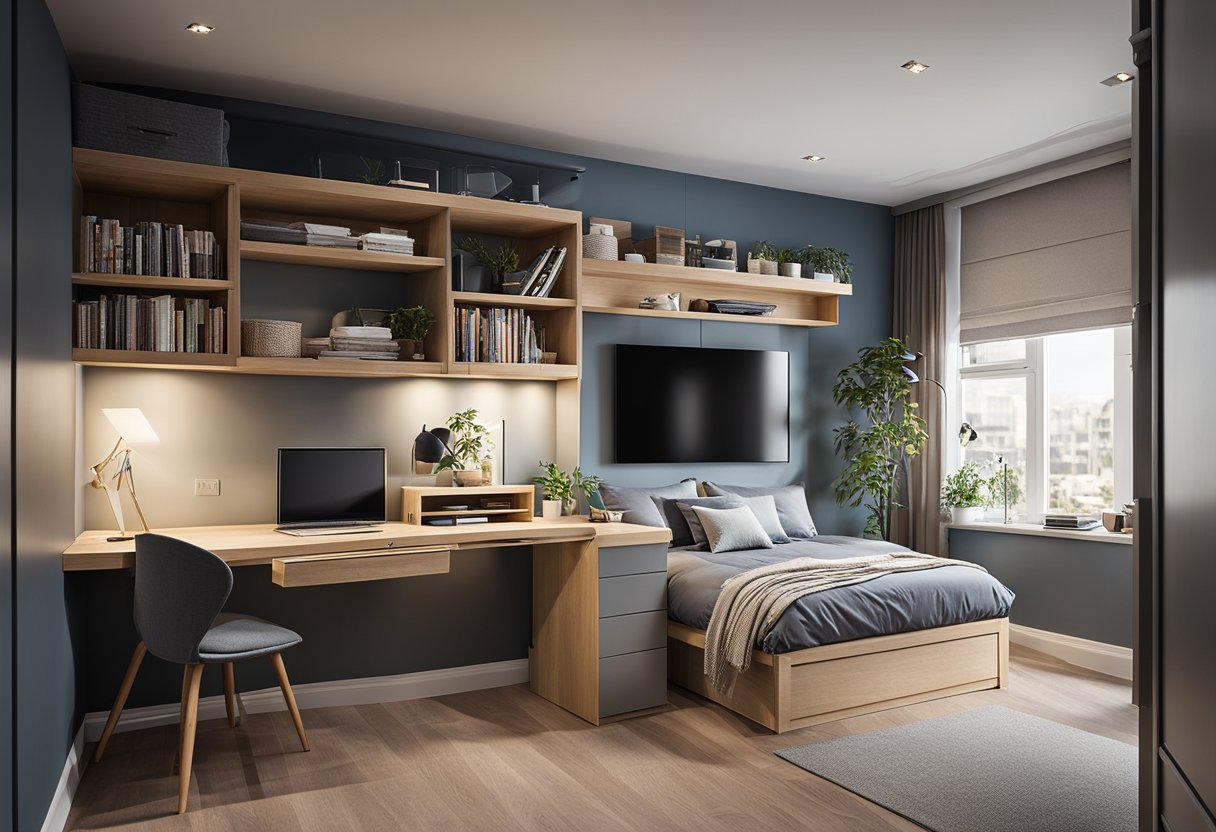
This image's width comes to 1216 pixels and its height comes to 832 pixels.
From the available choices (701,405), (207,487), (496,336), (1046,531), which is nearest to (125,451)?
(207,487)

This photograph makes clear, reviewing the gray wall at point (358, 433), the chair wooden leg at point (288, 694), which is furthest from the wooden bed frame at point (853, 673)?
the chair wooden leg at point (288, 694)

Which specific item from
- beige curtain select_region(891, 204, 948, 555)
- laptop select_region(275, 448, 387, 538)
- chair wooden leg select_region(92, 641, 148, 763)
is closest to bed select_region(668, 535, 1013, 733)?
beige curtain select_region(891, 204, 948, 555)

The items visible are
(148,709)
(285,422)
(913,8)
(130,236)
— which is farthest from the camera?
(285,422)

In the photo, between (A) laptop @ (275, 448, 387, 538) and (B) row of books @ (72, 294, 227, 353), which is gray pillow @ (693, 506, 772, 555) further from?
(B) row of books @ (72, 294, 227, 353)

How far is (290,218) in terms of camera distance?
13.9 feet

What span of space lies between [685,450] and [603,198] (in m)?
1.48

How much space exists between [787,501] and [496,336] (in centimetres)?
207

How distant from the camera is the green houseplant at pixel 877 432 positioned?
18.4ft

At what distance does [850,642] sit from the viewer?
403cm

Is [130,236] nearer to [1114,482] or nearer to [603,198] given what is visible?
[603,198]

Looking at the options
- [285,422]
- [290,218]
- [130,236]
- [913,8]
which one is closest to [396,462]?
[285,422]

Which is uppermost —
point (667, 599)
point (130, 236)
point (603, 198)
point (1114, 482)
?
point (603, 198)

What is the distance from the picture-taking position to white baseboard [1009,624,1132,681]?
4770 millimetres

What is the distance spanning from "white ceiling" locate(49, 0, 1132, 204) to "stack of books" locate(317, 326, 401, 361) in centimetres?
105
